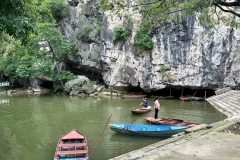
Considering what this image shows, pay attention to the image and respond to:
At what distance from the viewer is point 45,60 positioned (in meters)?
29.9

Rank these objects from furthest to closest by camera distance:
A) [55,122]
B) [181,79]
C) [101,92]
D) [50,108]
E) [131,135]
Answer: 1. [101,92]
2. [181,79]
3. [50,108]
4. [55,122]
5. [131,135]

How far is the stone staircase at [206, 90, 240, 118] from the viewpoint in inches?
565

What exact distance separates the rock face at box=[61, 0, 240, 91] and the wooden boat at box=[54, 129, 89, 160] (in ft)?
44.4

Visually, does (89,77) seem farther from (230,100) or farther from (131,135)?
(131,135)

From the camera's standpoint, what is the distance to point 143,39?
76.8 ft

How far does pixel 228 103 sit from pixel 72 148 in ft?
36.8

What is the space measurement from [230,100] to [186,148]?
12.0 metres

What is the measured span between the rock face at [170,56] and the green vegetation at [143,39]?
0.48m

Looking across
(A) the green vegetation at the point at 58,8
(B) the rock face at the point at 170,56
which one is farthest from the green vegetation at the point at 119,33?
(A) the green vegetation at the point at 58,8

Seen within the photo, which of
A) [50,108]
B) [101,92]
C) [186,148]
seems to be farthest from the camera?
[101,92]

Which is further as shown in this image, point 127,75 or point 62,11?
point 62,11

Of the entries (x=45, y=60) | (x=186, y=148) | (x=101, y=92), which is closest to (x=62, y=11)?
(x=45, y=60)

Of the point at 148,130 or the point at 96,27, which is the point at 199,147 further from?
the point at 96,27

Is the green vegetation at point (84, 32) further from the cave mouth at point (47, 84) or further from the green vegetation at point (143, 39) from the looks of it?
the cave mouth at point (47, 84)
